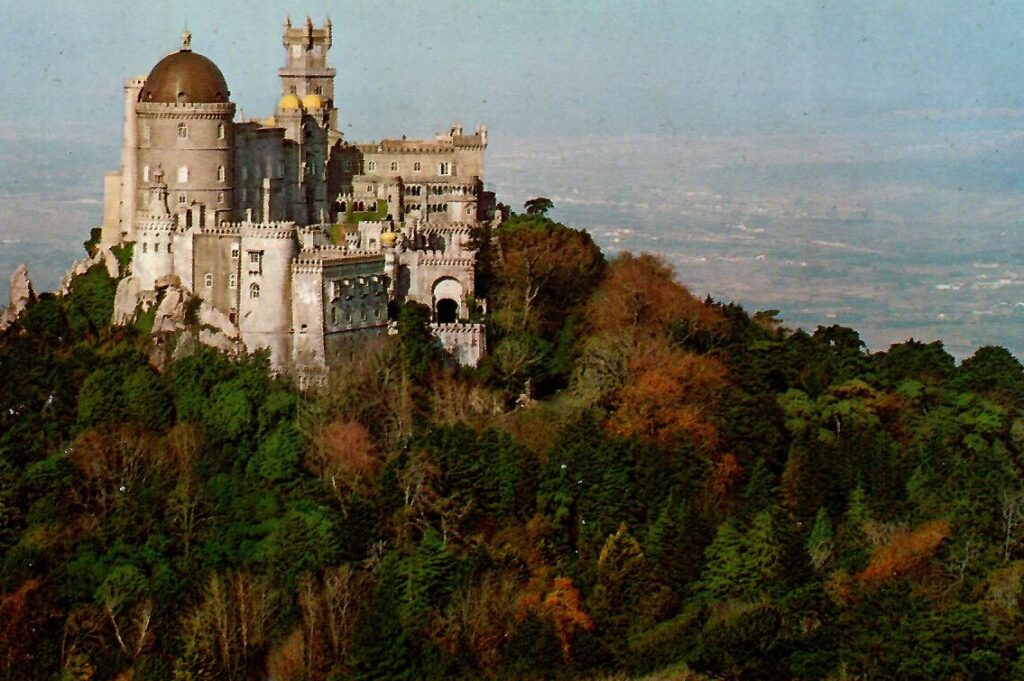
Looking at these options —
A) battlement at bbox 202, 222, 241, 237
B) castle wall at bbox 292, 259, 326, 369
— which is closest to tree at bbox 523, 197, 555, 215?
battlement at bbox 202, 222, 241, 237

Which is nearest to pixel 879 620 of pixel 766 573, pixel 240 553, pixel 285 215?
pixel 766 573

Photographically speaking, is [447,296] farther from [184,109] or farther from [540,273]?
[184,109]

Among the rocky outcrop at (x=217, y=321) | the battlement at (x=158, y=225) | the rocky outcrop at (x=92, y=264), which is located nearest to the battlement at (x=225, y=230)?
the battlement at (x=158, y=225)

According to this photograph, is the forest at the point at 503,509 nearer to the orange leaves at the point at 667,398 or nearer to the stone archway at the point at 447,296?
the orange leaves at the point at 667,398

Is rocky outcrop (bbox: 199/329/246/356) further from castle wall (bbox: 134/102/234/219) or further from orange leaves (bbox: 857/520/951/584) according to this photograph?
orange leaves (bbox: 857/520/951/584)

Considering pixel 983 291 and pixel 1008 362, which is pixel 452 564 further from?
pixel 983 291

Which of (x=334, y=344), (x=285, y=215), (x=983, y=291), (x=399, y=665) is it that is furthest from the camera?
(x=983, y=291)

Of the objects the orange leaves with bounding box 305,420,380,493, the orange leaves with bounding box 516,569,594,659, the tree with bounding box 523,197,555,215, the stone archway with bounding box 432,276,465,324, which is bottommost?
the orange leaves with bounding box 516,569,594,659
